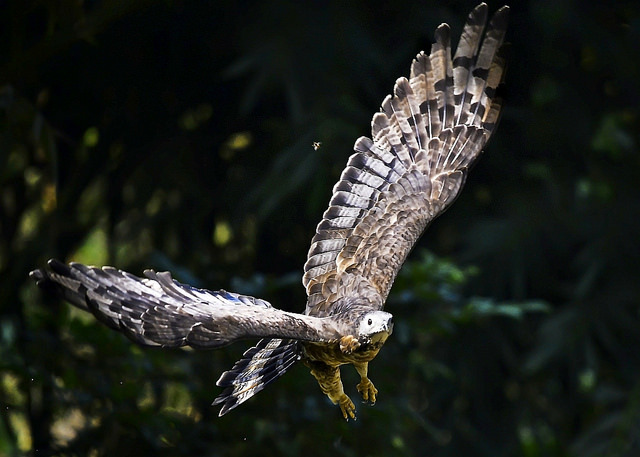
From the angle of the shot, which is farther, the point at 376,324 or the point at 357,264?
the point at 357,264

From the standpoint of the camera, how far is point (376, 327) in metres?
2.88

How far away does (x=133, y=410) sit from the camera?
17.2 ft

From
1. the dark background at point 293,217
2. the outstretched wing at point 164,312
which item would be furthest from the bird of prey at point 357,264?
the dark background at point 293,217

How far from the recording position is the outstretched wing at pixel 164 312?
280 centimetres

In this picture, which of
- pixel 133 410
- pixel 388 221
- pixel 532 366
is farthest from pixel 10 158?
pixel 532 366

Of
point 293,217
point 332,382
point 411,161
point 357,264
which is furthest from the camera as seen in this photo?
point 293,217

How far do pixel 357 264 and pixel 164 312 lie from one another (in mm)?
861

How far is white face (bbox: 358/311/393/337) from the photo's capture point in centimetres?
287

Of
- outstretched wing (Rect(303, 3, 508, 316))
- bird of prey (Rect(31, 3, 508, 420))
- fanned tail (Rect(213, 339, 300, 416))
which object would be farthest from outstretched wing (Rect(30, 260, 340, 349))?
outstretched wing (Rect(303, 3, 508, 316))

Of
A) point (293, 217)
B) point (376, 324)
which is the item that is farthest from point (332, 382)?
point (293, 217)

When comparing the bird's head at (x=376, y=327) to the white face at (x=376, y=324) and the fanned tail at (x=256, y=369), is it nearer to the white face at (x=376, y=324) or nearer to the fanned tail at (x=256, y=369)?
the white face at (x=376, y=324)

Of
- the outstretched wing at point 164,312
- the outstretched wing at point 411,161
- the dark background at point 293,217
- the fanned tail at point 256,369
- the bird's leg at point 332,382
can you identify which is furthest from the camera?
the dark background at point 293,217

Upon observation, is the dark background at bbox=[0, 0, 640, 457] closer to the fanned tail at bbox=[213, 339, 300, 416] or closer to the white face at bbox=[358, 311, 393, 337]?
the fanned tail at bbox=[213, 339, 300, 416]

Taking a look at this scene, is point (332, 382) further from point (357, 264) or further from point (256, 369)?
point (357, 264)
